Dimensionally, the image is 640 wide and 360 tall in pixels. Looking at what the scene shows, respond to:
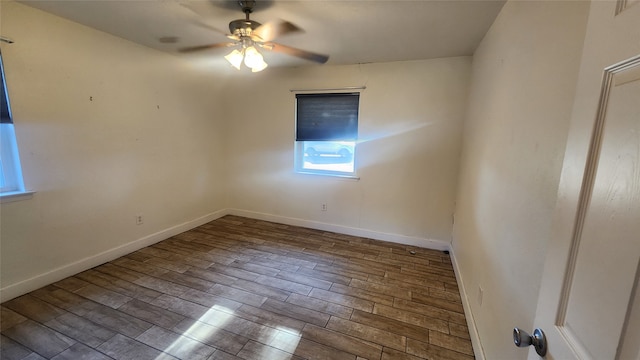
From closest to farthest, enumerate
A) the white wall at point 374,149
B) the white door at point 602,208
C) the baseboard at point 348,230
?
the white door at point 602,208 → the white wall at point 374,149 → the baseboard at point 348,230

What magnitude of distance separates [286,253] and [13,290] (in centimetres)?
240

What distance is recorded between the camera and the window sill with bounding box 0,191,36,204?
2.05 m

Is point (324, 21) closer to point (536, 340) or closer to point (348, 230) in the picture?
point (536, 340)

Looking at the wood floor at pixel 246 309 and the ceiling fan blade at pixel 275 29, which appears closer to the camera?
the wood floor at pixel 246 309

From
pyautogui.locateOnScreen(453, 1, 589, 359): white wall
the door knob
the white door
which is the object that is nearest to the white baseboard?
pyautogui.locateOnScreen(453, 1, 589, 359): white wall

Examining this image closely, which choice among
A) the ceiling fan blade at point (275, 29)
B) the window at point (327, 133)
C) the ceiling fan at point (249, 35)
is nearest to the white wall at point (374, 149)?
→ the window at point (327, 133)

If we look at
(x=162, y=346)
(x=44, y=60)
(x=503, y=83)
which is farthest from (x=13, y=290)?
(x=503, y=83)

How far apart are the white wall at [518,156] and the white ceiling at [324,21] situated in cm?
33

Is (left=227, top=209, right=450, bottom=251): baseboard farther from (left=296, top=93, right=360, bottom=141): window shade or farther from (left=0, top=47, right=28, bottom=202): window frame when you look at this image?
(left=0, top=47, right=28, bottom=202): window frame

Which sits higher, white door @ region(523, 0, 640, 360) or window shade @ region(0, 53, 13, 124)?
window shade @ region(0, 53, 13, 124)

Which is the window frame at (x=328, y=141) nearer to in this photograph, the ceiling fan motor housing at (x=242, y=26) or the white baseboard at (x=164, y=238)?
the white baseboard at (x=164, y=238)

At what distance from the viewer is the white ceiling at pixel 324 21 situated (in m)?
1.90

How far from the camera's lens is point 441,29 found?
2.25 m

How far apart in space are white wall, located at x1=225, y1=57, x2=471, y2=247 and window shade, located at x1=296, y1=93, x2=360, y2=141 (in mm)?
120
